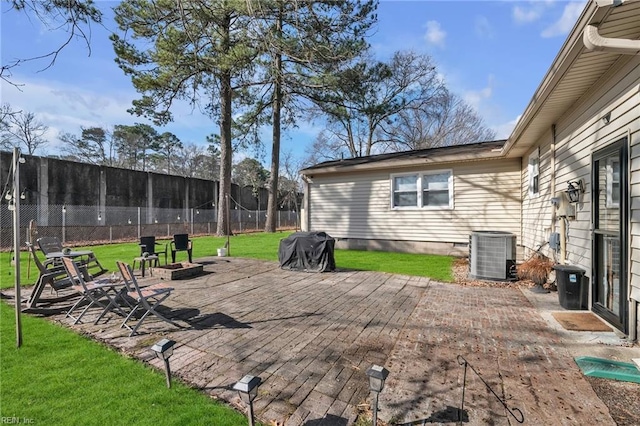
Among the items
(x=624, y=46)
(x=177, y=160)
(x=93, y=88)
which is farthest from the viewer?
(x=177, y=160)

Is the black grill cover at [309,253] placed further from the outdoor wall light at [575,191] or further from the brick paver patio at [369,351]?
the outdoor wall light at [575,191]

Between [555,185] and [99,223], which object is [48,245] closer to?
[99,223]

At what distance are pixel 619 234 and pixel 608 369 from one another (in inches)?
65.5

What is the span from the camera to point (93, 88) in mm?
4910

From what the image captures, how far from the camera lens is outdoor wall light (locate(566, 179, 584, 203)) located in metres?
4.65

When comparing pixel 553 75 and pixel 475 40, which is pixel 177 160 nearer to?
pixel 475 40

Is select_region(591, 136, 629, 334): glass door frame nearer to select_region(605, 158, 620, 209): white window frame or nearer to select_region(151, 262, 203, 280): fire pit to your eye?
select_region(605, 158, 620, 209): white window frame

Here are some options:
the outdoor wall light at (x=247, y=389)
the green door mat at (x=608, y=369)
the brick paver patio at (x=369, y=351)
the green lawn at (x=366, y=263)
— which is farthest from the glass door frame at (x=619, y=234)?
the outdoor wall light at (x=247, y=389)

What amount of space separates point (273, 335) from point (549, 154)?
260 inches

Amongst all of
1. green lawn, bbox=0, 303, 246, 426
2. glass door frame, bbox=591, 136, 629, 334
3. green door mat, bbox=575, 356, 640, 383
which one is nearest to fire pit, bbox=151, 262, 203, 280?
green lawn, bbox=0, 303, 246, 426

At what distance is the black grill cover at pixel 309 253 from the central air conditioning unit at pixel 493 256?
127 inches

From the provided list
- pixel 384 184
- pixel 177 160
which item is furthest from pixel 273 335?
pixel 177 160

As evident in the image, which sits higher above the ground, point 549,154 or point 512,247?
point 549,154

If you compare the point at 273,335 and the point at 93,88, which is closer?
the point at 273,335
